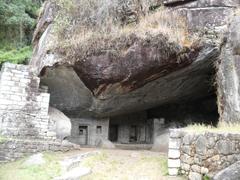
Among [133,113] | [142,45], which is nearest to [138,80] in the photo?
[142,45]

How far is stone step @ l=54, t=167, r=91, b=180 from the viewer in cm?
785

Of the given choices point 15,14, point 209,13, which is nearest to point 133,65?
point 209,13

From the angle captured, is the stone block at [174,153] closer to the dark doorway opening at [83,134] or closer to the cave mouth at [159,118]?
the dark doorway opening at [83,134]

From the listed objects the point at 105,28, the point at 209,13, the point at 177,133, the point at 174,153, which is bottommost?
the point at 174,153

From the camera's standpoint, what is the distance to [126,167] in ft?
27.9

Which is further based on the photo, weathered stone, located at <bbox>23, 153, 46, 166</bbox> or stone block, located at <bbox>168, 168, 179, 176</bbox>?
weathered stone, located at <bbox>23, 153, 46, 166</bbox>

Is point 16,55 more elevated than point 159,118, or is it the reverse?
point 16,55

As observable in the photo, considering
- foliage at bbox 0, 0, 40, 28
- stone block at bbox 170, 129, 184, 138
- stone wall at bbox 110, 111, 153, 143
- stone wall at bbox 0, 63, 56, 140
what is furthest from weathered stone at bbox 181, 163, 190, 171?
foliage at bbox 0, 0, 40, 28

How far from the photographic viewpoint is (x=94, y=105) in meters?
13.2

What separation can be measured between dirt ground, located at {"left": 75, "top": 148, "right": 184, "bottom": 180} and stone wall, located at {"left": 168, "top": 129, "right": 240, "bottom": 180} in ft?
1.15

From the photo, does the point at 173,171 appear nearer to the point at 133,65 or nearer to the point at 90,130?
the point at 133,65

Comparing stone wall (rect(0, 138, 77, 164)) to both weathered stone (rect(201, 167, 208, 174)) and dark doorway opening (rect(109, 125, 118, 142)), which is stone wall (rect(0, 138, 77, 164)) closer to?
weathered stone (rect(201, 167, 208, 174))

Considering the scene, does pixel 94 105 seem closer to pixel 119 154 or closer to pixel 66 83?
pixel 66 83

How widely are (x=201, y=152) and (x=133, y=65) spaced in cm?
475
